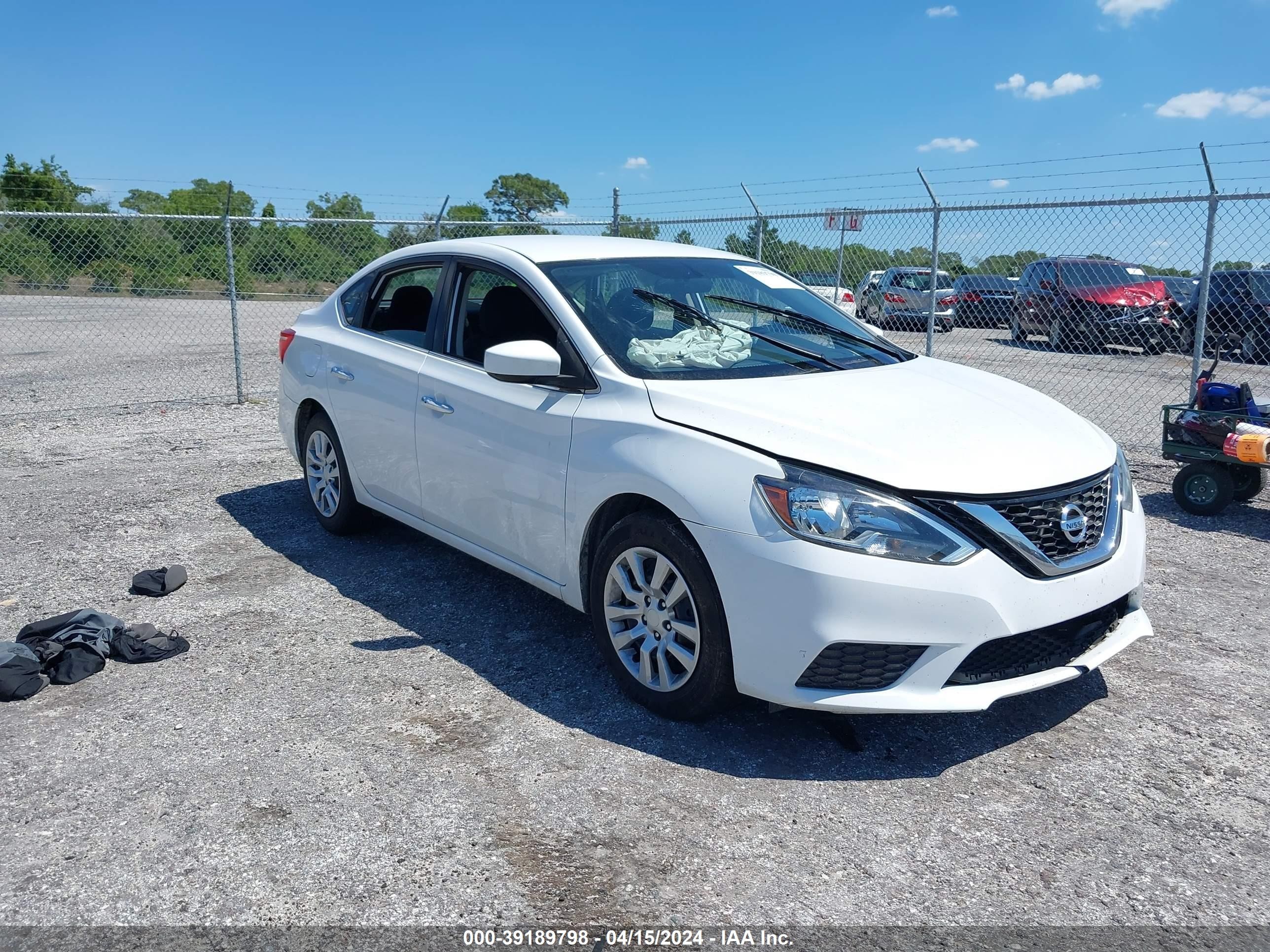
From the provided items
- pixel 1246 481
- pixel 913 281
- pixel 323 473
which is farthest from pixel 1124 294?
pixel 323 473

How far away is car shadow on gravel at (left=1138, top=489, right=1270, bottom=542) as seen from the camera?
6.42 meters

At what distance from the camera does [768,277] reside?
5.09 metres

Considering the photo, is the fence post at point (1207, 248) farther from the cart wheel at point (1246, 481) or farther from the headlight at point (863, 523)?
the headlight at point (863, 523)

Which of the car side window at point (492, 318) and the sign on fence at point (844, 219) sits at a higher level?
the sign on fence at point (844, 219)

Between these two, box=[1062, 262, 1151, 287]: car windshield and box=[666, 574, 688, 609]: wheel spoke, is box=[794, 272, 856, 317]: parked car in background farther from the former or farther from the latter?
box=[666, 574, 688, 609]: wheel spoke

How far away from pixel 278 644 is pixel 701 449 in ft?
7.24

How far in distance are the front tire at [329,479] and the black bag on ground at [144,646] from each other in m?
1.43

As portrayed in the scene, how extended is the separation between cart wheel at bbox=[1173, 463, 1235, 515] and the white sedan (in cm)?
297

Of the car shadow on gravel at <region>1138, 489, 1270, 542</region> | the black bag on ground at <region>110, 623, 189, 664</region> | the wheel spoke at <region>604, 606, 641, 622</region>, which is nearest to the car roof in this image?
the wheel spoke at <region>604, 606, 641, 622</region>

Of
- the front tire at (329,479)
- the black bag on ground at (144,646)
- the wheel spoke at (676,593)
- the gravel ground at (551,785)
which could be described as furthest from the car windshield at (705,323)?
the black bag on ground at (144,646)

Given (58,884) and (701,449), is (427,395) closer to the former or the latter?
(701,449)

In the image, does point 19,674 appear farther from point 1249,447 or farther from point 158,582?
point 1249,447

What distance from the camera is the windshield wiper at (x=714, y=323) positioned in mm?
4359

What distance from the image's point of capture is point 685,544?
3.47m
